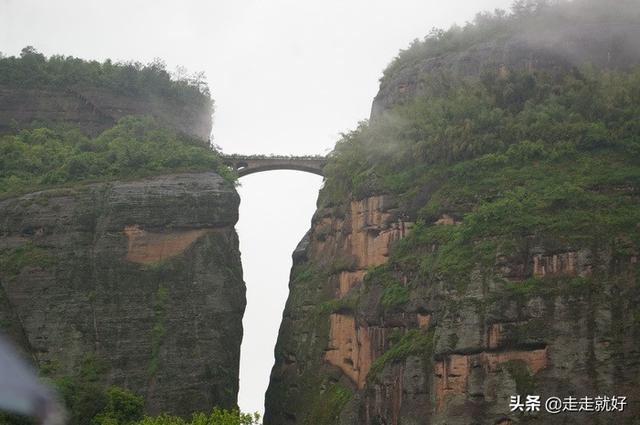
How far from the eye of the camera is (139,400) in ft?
205

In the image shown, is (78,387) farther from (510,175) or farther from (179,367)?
(510,175)

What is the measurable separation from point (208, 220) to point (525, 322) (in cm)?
2150

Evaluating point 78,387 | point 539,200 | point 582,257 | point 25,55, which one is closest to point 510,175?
point 539,200

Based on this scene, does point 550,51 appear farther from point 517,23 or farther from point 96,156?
point 96,156

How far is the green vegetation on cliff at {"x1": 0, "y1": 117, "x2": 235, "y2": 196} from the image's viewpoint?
74875 millimetres

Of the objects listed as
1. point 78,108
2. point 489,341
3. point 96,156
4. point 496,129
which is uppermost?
point 78,108

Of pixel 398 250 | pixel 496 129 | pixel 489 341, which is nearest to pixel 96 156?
pixel 398 250

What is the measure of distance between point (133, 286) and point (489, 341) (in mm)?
20277

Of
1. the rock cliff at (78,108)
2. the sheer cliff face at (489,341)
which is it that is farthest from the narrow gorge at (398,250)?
the rock cliff at (78,108)

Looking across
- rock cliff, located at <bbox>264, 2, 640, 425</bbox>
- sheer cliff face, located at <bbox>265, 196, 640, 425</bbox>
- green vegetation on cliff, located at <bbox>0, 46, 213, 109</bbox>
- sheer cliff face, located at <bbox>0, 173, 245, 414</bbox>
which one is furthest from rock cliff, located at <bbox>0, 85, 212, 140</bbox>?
sheer cliff face, located at <bbox>265, 196, 640, 425</bbox>

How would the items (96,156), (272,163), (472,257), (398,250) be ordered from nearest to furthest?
1. (472,257)
2. (398,250)
3. (96,156)
4. (272,163)

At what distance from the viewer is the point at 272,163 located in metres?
83.9

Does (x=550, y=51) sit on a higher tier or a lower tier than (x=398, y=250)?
higher

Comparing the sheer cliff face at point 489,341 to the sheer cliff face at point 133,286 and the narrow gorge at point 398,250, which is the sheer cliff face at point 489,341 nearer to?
the narrow gorge at point 398,250
